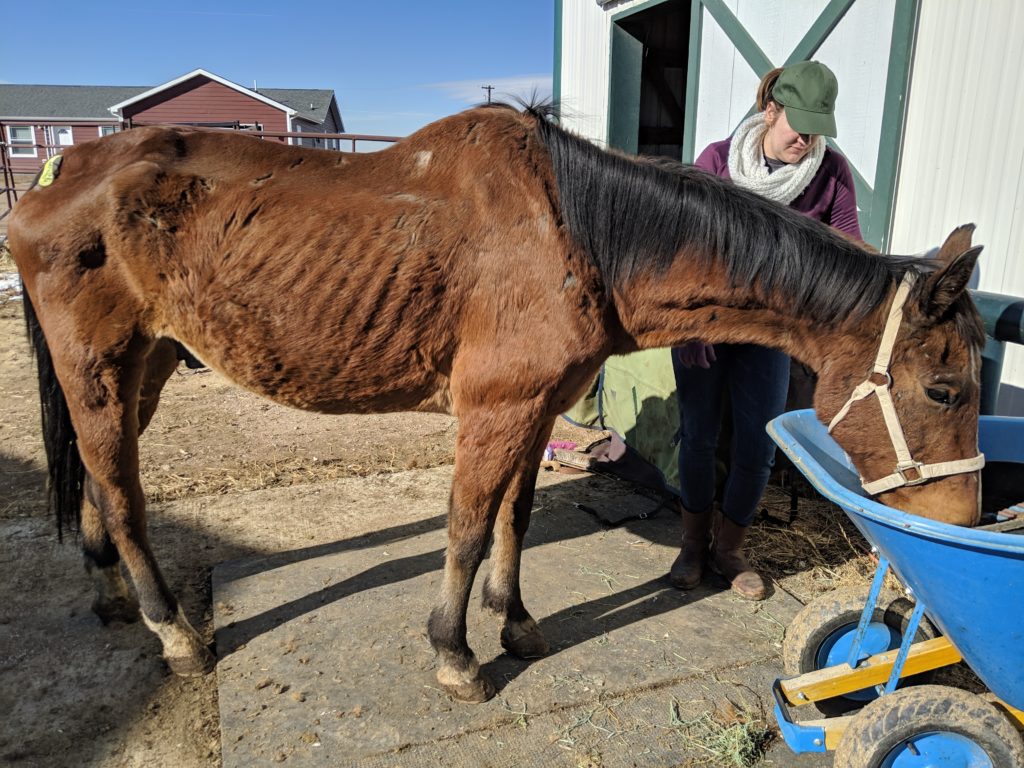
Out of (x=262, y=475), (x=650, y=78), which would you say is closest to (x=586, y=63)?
(x=650, y=78)

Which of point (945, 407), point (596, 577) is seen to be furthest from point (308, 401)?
point (945, 407)

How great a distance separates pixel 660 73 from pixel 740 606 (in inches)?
219

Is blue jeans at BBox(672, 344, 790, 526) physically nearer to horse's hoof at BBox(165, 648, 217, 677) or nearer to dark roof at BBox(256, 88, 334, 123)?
horse's hoof at BBox(165, 648, 217, 677)

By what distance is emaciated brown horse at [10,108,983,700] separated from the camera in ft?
7.00

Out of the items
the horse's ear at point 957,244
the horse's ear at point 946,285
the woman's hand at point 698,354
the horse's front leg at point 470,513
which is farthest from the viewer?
the woman's hand at point 698,354

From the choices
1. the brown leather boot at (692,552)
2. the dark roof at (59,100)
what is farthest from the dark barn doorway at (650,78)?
the dark roof at (59,100)

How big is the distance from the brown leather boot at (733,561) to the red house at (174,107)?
2539 cm

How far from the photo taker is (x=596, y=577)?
311cm

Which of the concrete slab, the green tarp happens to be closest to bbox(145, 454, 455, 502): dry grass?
the concrete slab

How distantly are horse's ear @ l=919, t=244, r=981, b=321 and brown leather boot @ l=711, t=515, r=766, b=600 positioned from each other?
1.42m

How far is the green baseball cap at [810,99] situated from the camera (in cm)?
236

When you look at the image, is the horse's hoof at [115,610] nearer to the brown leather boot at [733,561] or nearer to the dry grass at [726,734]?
the dry grass at [726,734]

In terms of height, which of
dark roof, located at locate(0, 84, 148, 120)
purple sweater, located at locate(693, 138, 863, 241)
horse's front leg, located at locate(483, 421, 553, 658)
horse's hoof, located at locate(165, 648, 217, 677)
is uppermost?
dark roof, located at locate(0, 84, 148, 120)

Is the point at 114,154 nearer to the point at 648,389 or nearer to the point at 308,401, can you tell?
the point at 308,401
